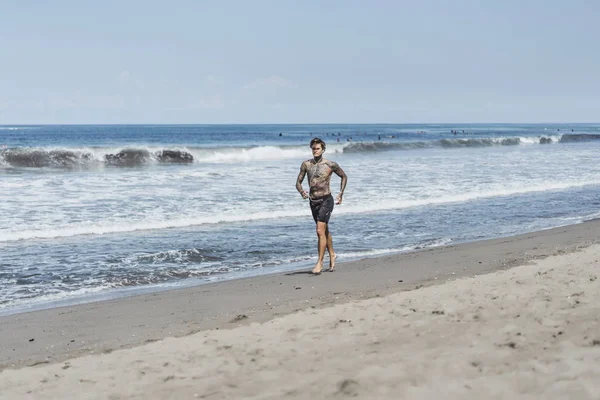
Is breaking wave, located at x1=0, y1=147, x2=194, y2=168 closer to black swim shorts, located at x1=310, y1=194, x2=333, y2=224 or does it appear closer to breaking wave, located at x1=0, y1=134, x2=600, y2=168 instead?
breaking wave, located at x1=0, y1=134, x2=600, y2=168

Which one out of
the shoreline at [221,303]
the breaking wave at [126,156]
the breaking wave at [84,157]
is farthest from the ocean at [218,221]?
the breaking wave at [126,156]

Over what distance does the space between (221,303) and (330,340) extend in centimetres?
239

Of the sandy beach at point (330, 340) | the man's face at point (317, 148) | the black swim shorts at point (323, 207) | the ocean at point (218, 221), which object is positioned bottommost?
the ocean at point (218, 221)

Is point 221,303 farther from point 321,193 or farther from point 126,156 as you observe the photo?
point 126,156

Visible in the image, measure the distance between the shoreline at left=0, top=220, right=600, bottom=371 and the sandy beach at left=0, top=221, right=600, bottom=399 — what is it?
0.03 metres

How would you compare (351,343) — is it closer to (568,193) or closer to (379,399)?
(379,399)

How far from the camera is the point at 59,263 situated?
10172 millimetres

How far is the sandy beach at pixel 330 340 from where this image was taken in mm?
4328

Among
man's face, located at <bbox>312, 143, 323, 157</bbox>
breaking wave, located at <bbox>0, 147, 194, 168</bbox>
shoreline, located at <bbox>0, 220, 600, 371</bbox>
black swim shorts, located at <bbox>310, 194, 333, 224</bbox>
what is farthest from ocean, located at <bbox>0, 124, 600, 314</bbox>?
breaking wave, located at <bbox>0, 147, 194, 168</bbox>

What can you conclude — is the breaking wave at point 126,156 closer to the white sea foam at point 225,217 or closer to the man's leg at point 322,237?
the white sea foam at point 225,217

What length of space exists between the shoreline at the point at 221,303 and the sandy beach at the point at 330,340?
0.03 meters

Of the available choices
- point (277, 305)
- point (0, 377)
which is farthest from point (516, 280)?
point (0, 377)

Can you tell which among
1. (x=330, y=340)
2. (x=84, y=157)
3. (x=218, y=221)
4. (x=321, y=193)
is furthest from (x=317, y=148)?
(x=84, y=157)

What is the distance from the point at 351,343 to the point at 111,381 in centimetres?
177
